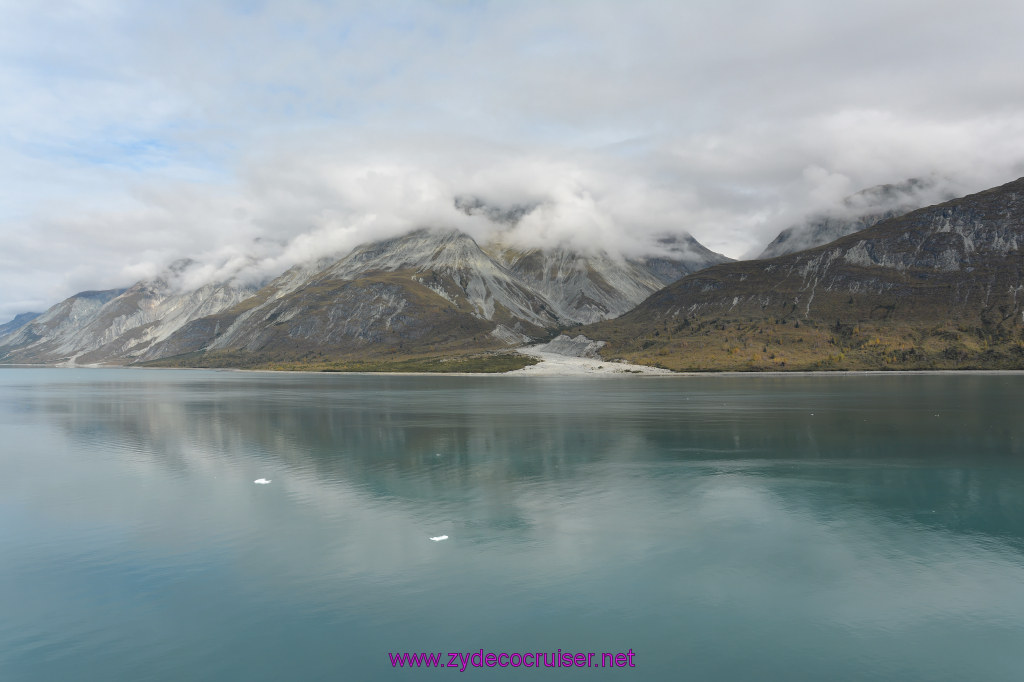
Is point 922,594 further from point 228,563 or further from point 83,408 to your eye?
point 83,408

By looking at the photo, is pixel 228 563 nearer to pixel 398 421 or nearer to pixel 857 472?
pixel 857 472

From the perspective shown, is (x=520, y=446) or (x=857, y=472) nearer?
(x=857, y=472)

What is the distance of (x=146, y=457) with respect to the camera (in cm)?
7312

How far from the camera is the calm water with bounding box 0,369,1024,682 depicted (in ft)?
85.7

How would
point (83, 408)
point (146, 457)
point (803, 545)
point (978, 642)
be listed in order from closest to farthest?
1. point (978, 642)
2. point (803, 545)
3. point (146, 457)
4. point (83, 408)

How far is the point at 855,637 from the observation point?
27.1 meters

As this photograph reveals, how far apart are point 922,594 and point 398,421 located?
86.1m

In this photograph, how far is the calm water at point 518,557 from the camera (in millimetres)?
26125

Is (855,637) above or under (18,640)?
under

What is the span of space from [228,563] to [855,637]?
33.5 metres

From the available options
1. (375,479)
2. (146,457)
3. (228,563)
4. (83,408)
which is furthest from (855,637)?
(83,408)

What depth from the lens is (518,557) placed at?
37.2m

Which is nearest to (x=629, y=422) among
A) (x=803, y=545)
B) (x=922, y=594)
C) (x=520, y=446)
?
(x=520, y=446)

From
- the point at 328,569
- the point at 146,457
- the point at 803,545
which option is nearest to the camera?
the point at 328,569
